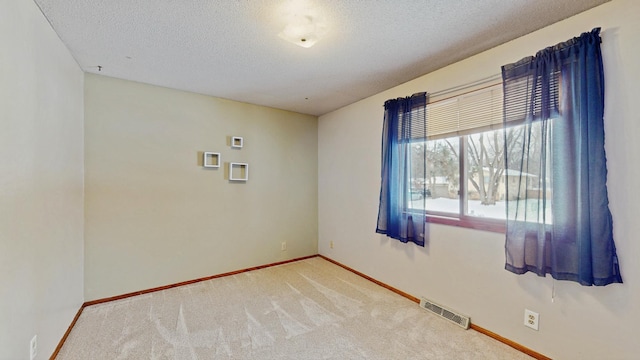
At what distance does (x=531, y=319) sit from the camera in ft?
6.29

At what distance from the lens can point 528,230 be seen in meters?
1.88

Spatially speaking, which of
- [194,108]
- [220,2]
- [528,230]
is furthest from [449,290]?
[194,108]

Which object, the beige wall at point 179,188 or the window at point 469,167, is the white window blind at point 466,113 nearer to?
the window at point 469,167

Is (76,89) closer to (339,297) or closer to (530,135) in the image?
(339,297)

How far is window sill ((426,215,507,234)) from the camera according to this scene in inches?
83.1

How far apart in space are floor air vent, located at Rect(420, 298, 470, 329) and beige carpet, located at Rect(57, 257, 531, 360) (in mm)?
56

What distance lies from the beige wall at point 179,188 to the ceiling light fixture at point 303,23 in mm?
1975

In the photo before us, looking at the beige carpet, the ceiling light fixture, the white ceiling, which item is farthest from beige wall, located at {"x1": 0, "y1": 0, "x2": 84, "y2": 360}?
the ceiling light fixture

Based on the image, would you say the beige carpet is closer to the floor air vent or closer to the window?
the floor air vent

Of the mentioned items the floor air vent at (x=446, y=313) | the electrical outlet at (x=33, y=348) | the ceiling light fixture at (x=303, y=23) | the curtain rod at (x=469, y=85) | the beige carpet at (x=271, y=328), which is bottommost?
the beige carpet at (x=271, y=328)

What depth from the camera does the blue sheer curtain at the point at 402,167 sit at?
270 centimetres

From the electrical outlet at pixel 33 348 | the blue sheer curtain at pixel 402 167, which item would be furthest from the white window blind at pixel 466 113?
the electrical outlet at pixel 33 348

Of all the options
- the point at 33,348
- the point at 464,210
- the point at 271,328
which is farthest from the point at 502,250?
the point at 33,348

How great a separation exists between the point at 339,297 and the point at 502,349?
1.46 m
